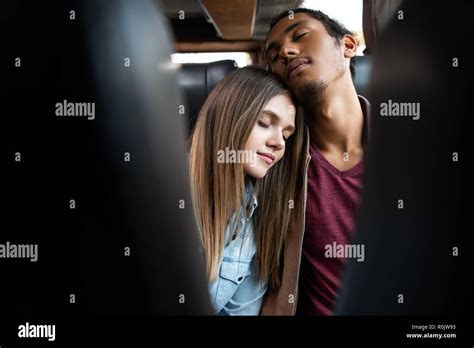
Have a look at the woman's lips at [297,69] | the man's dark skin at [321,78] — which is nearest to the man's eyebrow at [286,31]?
the man's dark skin at [321,78]

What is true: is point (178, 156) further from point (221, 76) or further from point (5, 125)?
point (5, 125)

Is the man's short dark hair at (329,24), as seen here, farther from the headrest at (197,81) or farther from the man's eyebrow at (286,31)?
the headrest at (197,81)

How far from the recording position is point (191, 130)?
208 centimetres

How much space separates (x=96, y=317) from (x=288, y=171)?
95 centimetres

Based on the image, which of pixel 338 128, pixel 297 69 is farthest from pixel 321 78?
pixel 338 128

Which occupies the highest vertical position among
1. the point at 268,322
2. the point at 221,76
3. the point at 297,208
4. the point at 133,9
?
the point at 133,9

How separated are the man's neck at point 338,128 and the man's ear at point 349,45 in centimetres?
13

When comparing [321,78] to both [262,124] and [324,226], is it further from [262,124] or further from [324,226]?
[324,226]

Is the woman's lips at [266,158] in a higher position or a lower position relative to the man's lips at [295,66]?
lower

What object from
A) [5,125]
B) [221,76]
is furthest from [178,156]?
[5,125]

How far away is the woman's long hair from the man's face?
50 mm

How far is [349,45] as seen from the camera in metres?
2.08

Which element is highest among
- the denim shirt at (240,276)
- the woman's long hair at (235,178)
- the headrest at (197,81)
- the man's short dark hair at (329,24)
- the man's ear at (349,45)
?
the man's short dark hair at (329,24)

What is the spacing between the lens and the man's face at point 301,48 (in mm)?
2080
